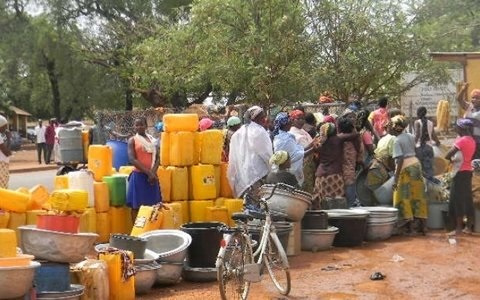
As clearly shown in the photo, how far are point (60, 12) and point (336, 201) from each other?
2802 centimetres

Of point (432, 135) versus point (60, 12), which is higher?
point (60, 12)

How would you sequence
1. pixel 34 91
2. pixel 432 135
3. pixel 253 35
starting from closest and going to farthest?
pixel 432 135
pixel 253 35
pixel 34 91

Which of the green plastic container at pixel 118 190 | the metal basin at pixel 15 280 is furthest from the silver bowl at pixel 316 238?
the metal basin at pixel 15 280

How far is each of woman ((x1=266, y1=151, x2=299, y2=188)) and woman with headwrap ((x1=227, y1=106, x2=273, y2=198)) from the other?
279 mm

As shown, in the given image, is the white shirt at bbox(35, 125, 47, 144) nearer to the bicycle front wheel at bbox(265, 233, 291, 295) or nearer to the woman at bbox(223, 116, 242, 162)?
the woman at bbox(223, 116, 242, 162)

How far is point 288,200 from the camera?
8.73 metres

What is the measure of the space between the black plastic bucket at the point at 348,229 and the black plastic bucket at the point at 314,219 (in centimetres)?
39

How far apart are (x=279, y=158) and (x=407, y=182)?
250cm

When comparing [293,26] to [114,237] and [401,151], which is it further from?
[114,237]

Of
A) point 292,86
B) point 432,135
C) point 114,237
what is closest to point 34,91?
point 292,86

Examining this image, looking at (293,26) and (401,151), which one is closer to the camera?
(401,151)

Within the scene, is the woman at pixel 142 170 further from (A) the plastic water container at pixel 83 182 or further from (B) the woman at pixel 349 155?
(B) the woman at pixel 349 155

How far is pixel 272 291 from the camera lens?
7633mm

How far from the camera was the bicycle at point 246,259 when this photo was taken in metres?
6.62
